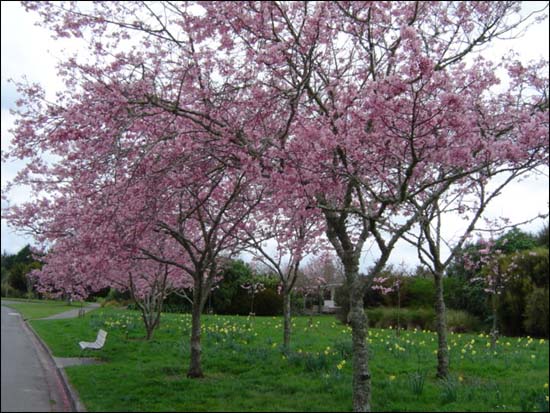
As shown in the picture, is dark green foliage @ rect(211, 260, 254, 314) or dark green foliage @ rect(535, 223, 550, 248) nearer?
dark green foliage @ rect(535, 223, 550, 248)

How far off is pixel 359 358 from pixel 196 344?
396 cm

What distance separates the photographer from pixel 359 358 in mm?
6891

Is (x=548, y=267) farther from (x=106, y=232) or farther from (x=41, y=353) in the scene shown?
(x=41, y=353)

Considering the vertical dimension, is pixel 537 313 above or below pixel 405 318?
above

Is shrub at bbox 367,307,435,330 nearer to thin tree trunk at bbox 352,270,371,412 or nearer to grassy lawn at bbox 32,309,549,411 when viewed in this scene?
grassy lawn at bbox 32,309,549,411

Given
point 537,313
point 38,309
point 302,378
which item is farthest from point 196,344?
point 38,309

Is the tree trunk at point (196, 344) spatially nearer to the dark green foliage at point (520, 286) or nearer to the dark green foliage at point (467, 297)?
the dark green foliage at point (520, 286)

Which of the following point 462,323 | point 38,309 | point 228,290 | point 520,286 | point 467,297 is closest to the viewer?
point 520,286

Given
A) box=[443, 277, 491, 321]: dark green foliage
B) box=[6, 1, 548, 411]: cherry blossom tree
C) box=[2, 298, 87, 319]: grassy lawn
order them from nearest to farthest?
box=[6, 1, 548, 411]: cherry blossom tree < box=[443, 277, 491, 321]: dark green foliage < box=[2, 298, 87, 319]: grassy lawn

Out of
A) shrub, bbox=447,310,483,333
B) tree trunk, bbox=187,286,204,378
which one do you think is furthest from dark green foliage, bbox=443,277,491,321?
tree trunk, bbox=187,286,204,378

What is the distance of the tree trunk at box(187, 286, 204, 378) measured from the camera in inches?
381

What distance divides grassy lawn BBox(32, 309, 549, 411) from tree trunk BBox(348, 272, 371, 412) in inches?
14.7

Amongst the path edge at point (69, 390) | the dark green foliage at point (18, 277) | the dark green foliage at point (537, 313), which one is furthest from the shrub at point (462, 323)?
the dark green foliage at point (18, 277)

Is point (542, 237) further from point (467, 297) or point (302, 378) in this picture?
point (302, 378)
